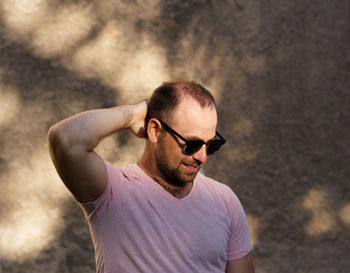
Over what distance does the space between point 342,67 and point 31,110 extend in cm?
315

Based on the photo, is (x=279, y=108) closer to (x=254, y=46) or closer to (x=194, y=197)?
(x=254, y=46)

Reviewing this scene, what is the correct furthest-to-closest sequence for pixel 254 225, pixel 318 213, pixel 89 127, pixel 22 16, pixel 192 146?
pixel 318 213 → pixel 254 225 → pixel 22 16 → pixel 192 146 → pixel 89 127

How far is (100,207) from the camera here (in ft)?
7.17

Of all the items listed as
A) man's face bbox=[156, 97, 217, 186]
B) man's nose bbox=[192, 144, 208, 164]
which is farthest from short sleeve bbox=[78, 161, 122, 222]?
man's nose bbox=[192, 144, 208, 164]

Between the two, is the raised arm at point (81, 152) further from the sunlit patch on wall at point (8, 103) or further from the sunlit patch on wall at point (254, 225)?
the sunlit patch on wall at point (254, 225)

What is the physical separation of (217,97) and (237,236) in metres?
2.99

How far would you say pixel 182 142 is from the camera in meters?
2.33

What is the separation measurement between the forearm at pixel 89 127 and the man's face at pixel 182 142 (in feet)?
0.72

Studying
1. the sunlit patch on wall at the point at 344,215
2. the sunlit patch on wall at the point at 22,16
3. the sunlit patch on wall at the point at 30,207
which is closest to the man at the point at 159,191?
the sunlit patch on wall at the point at 30,207

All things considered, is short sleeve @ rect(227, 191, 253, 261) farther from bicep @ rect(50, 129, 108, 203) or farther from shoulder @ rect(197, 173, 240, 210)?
bicep @ rect(50, 129, 108, 203)

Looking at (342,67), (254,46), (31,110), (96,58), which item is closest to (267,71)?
(254,46)

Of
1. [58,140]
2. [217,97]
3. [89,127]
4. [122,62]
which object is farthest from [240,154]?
[58,140]

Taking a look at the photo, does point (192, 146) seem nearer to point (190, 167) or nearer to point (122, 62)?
point (190, 167)

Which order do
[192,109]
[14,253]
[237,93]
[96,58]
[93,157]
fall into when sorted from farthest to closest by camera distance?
[237,93], [96,58], [14,253], [192,109], [93,157]
